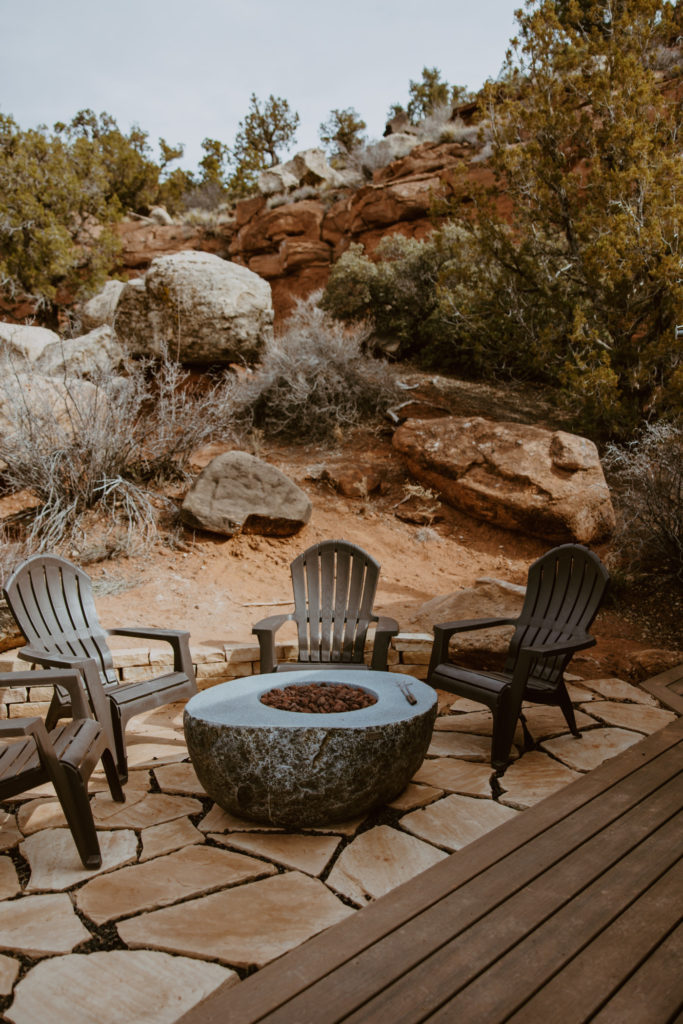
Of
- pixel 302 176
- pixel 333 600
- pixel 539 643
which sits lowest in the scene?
pixel 539 643

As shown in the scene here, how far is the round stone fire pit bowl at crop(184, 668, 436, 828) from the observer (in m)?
2.57

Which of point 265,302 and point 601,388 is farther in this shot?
point 265,302

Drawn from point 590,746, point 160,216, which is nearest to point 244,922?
point 590,746

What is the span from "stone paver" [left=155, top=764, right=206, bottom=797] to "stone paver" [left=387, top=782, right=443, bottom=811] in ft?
2.88

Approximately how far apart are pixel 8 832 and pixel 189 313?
826 centimetres

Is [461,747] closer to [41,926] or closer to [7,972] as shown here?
[41,926]

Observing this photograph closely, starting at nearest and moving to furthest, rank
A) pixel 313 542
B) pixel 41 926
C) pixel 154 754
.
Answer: pixel 41 926, pixel 154 754, pixel 313 542

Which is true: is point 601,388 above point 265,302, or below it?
below

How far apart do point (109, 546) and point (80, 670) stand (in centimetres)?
324

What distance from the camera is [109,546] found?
243 inches

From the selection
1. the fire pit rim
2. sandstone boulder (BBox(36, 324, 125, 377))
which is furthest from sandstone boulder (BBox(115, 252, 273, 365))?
the fire pit rim

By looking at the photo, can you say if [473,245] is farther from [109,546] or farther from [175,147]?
[175,147]

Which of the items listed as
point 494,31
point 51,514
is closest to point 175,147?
point 494,31

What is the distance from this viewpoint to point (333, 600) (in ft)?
14.2
